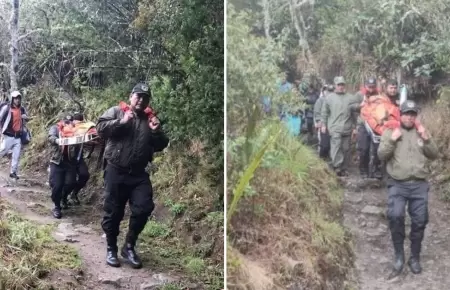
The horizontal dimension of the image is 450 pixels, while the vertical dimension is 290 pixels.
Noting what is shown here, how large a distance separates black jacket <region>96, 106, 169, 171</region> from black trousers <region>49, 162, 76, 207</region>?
23 cm

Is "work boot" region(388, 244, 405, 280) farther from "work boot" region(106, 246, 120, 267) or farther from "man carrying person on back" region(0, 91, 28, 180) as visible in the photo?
"man carrying person on back" region(0, 91, 28, 180)

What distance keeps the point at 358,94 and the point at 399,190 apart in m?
0.39

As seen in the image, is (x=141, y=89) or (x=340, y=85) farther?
(x=141, y=89)

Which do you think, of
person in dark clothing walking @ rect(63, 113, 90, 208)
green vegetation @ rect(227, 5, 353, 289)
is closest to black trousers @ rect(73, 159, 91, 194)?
person in dark clothing walking @ rect(63, 113, 90, 208)

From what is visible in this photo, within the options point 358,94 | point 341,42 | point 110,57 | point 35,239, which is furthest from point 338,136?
point 35,239

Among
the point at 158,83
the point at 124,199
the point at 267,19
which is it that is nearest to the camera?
the point at 267,19

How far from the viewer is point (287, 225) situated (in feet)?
7.23

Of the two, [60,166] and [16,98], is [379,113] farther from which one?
[16,98]

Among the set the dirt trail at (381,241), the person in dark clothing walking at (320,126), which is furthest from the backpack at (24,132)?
the dirt trail at (381,241)

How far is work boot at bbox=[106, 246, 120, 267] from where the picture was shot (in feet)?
8.92

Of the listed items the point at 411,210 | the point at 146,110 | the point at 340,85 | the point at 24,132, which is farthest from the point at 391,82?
the point at 24,132

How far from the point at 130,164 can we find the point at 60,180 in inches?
15.0

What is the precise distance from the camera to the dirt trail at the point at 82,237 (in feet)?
8.79

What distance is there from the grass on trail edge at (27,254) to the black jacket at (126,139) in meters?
0.48
